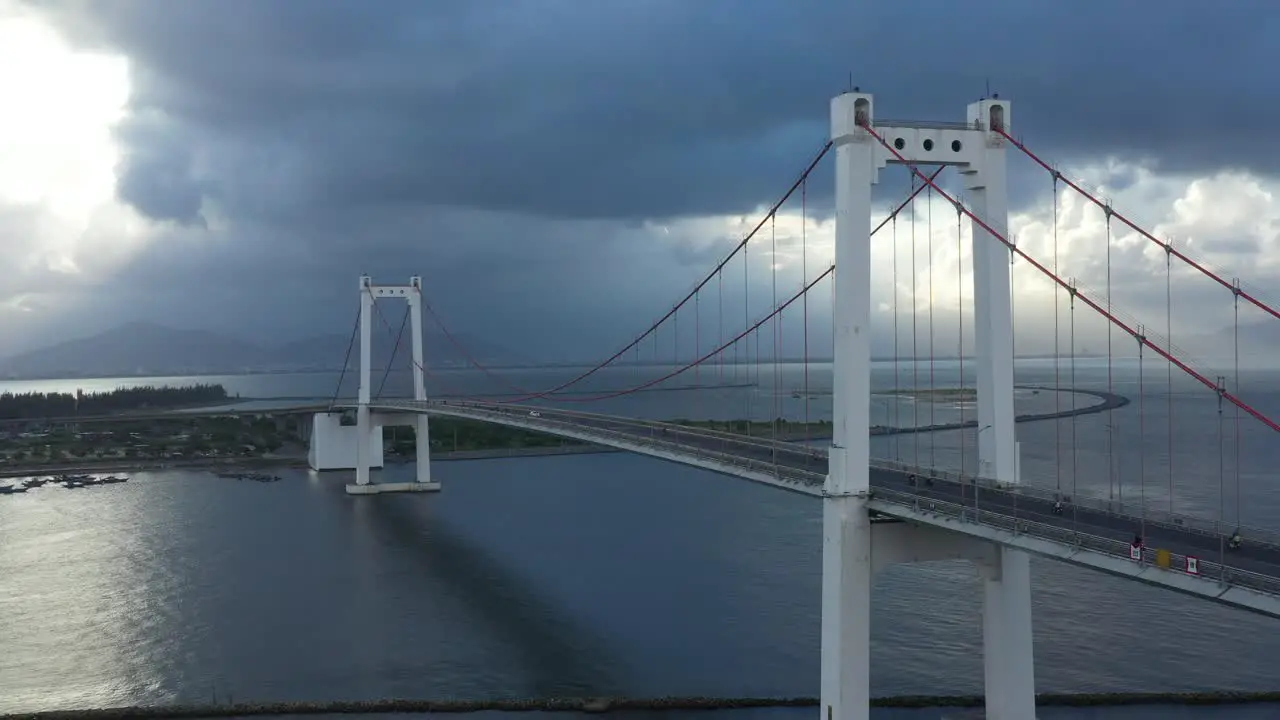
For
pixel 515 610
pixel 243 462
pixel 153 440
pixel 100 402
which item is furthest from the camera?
pixel 100 402

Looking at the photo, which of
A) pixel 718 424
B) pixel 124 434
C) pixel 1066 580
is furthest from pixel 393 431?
pixel 1066 580

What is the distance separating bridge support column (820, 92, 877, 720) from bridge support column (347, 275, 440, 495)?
24.1 meters

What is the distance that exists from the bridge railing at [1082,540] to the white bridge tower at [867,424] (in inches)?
21.7

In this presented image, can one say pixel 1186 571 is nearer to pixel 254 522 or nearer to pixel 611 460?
pixel 254 522

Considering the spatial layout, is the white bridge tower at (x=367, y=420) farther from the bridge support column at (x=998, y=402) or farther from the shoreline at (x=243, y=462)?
the bridge support column at (x=998, y=402)

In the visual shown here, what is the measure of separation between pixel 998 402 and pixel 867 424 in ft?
4.68

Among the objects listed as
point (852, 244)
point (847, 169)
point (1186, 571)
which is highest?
point (847, 169)

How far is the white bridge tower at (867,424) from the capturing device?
10.0m

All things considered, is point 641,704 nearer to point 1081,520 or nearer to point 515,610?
point 515,610

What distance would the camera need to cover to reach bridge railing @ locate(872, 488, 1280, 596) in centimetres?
711

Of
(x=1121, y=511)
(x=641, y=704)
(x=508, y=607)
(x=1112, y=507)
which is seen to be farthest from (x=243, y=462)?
(x=1112, y=507)

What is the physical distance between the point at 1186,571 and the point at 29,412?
220 feet

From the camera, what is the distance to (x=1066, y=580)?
18.0 m

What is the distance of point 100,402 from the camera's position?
71938mm
